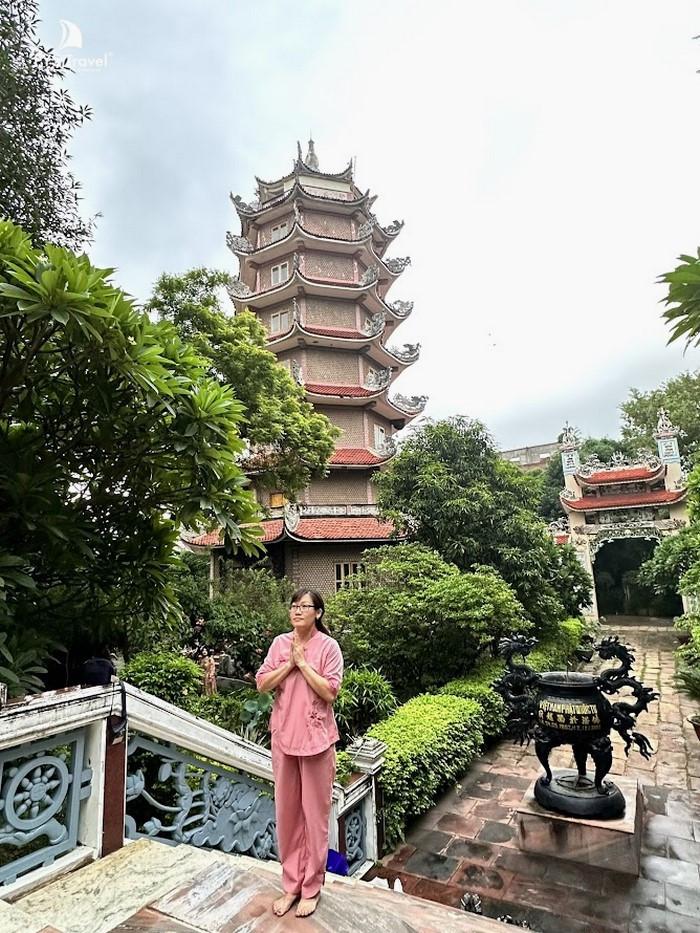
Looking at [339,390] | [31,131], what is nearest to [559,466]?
[339,390]

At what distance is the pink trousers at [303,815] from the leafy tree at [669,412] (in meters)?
22.0

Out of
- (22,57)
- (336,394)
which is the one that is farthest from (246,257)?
(22,57)

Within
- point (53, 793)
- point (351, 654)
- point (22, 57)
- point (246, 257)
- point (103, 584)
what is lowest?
point (351, 654)

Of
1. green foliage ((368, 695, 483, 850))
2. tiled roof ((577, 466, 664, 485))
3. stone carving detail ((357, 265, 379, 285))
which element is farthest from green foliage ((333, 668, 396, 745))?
tiled roof ((577, 466, 664, 485))

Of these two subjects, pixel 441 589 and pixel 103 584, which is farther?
pixel 441 589

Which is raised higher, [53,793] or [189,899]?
[53,793]

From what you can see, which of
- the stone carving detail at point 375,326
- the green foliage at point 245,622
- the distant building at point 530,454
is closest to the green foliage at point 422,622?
the green foliage at point 245,622

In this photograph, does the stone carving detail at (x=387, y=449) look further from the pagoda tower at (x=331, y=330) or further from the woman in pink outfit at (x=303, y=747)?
the woman in pink outfit at (x=303, y=747)

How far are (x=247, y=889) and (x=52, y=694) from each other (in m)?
1.02

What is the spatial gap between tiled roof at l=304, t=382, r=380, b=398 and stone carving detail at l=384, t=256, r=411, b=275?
5203mm

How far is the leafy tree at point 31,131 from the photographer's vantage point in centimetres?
444

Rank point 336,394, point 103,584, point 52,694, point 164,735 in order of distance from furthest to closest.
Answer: point 336,394
point 103,584
point 164,735
point 52,694

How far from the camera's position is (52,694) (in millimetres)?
1921

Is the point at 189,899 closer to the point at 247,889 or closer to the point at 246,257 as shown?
the point at 247,889
